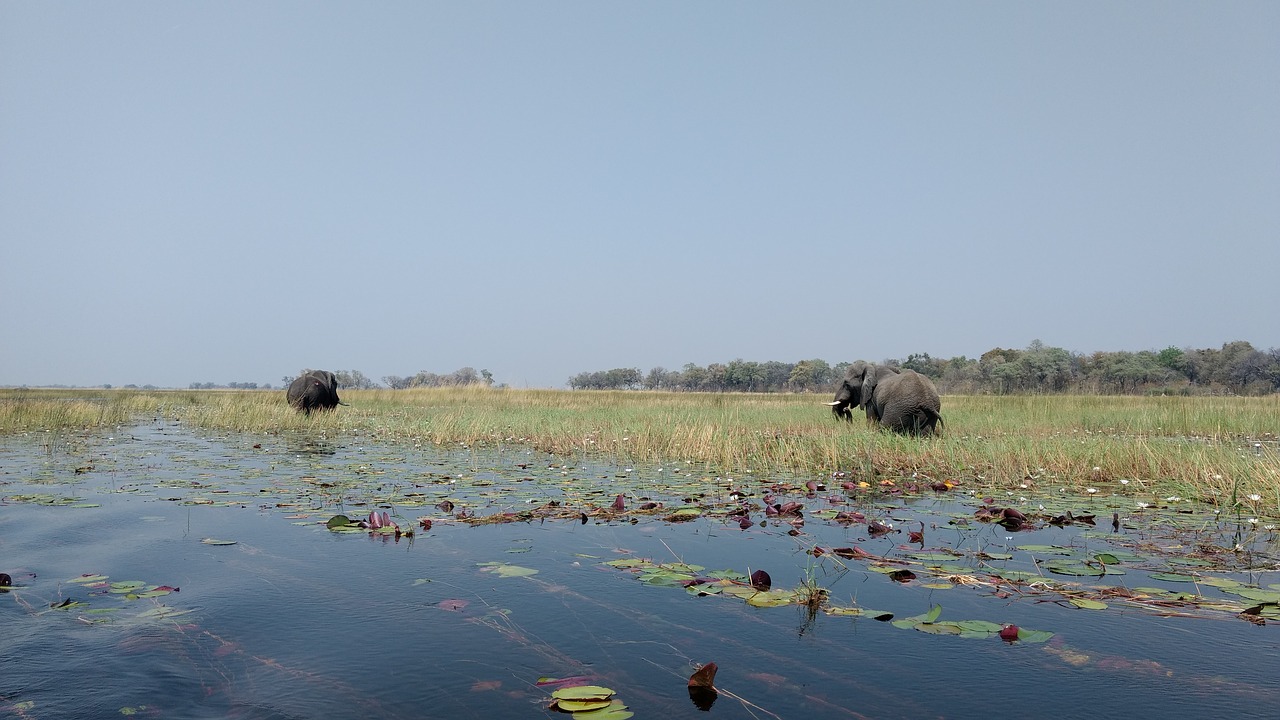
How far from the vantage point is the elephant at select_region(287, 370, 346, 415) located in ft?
70.7

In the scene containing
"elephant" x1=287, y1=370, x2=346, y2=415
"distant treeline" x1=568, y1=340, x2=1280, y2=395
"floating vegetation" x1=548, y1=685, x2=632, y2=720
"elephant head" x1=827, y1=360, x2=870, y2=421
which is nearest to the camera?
"floating vegetation" x1=548, y1=685, x2=632, y2=720

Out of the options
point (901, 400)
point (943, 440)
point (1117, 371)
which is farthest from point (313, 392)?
point (1117, 371)

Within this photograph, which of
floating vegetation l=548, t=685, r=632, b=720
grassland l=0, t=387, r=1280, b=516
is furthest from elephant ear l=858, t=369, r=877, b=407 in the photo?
floating vegetation l=548, t=685, r=632, b=720

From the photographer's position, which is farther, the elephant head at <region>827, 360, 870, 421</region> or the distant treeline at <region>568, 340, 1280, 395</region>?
the distant treeline at <region>568, 340, 1280, 395</region>

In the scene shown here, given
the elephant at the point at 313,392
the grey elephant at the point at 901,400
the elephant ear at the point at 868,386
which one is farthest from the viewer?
the elephant at the point at 313,392

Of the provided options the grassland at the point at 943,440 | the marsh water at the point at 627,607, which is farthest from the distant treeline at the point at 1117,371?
the marsh water at the point at 627,607

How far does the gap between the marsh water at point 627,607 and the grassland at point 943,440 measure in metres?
1.15

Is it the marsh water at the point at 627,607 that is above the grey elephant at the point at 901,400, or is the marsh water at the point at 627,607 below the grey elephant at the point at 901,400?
below

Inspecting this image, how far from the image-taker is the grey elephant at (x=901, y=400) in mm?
13609

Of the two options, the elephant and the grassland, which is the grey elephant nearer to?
the grassland

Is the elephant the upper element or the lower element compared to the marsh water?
upper

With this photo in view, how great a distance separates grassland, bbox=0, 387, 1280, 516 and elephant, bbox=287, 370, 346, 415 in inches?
28.7

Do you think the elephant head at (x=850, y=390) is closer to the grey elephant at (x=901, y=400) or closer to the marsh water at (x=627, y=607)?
the grey elephant at (x=901, y=400)

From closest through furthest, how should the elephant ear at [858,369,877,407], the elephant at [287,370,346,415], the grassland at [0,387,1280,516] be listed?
the grassland at [0,387,1280,516] → the elephant ear at [858,369,877,407] → the elephant at [287,370,346,415]
